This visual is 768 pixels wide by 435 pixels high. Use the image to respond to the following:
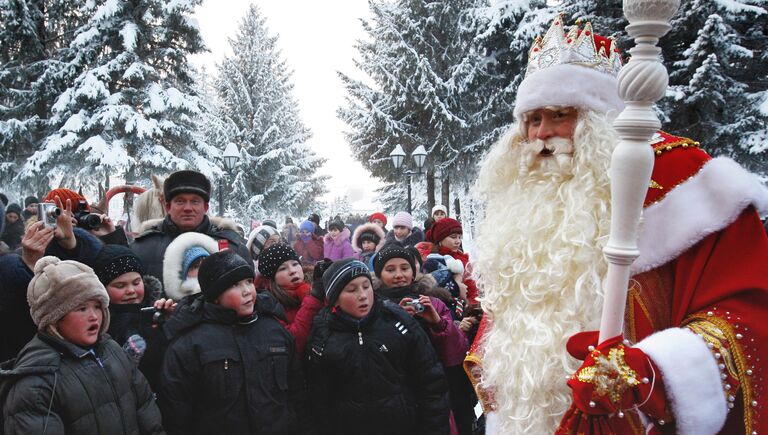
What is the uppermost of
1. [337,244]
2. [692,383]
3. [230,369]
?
[337,244]

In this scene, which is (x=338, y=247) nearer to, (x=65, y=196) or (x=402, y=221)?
(x=402, y=221)

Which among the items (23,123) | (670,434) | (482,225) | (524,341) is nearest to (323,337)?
(482,225)

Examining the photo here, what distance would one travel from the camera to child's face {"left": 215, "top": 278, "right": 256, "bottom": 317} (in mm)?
3059

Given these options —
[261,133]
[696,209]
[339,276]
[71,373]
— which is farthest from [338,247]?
[261,133]

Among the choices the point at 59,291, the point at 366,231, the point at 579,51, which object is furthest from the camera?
the point at 366,231

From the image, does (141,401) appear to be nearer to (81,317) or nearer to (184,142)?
(81,317)

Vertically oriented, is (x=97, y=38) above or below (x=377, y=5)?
below

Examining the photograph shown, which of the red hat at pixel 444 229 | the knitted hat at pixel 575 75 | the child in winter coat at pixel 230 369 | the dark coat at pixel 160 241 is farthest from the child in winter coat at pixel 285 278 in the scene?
the red hat at pixel 444 229

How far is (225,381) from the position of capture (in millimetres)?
2891

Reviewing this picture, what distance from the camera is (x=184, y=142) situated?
18719mm

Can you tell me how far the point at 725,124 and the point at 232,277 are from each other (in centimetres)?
1223

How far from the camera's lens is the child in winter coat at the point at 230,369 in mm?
2871

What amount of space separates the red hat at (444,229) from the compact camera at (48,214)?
4038 millimetres

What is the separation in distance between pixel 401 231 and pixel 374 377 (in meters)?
6.30
